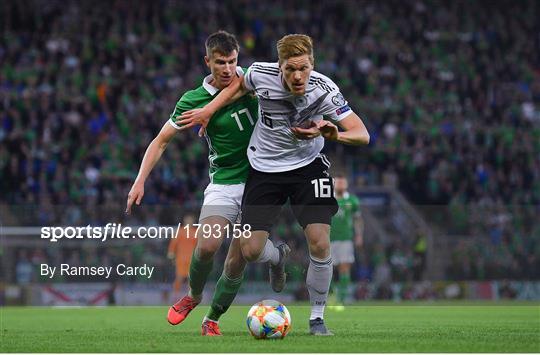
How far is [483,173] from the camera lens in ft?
83.7

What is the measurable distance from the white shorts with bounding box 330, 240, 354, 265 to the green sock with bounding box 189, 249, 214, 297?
870 centimetres

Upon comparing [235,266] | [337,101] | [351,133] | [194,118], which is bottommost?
[235,266]

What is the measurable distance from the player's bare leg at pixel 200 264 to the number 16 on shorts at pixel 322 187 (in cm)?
86

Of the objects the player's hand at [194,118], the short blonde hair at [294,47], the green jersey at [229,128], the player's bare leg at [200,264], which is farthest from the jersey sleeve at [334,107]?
the player's bare leg at [200,264]

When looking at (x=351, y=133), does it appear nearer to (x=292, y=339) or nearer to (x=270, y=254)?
(x=270, y=254)

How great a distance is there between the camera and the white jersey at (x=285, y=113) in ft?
26.5

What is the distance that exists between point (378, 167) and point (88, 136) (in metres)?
6.78

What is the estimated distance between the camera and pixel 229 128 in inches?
339

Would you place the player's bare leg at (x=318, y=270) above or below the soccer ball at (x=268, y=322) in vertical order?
above

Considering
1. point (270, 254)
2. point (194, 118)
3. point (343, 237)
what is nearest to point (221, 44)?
point (194, 118)

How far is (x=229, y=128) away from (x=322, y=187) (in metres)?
0.98

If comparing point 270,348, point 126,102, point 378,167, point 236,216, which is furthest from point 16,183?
point 270,348

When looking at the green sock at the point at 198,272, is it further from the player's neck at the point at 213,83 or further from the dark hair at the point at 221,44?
the dark hair at the point at 221,44

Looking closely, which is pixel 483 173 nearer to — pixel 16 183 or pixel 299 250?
pixel 299 250
